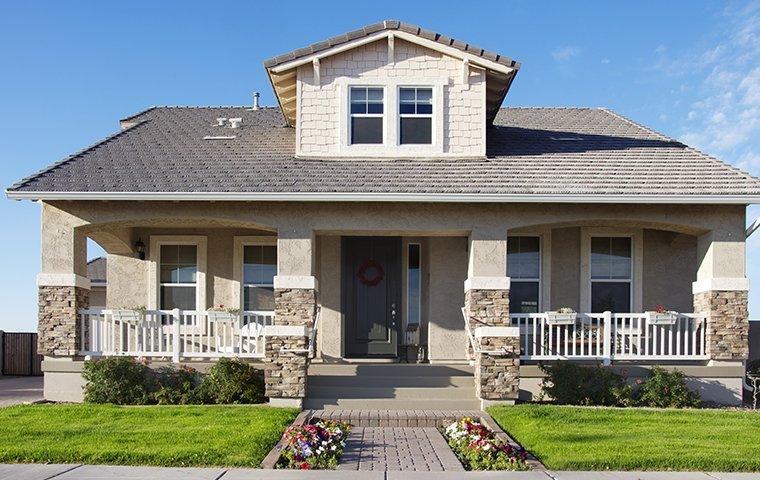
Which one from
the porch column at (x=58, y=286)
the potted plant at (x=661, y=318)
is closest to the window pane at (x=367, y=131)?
the porch column at (x=58, y=286)

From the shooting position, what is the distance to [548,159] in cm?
1506

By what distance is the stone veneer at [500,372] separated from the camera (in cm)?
1283

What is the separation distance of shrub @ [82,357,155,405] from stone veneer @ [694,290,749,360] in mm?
9811

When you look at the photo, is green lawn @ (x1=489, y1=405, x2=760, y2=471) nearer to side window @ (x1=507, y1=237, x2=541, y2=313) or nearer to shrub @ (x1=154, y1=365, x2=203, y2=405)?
side window @ (x1=507, y1=237, x2=541, y2=313)

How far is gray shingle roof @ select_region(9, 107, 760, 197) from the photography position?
1352 cm

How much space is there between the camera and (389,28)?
14.5 metres

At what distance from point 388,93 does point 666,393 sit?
7.28m

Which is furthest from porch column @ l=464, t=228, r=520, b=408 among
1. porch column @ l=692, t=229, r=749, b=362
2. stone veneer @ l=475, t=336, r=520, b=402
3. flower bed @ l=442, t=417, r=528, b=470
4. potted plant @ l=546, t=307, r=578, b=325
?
porch column @ l=692, t=229, r=749, b=362

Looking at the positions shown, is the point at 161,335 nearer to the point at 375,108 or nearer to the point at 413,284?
the point at 413,284

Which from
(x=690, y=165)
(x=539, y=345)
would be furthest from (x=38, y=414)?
(x=690, y=165)

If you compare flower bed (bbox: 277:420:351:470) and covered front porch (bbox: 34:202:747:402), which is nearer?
flower bed (bbox: 277:420:351:470)

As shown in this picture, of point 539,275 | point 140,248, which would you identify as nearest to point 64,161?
point 140,248

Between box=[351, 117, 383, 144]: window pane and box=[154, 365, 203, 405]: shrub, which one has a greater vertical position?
box=[351, 117, 383, 144]: window pane

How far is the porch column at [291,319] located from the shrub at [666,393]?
5.71 metres
